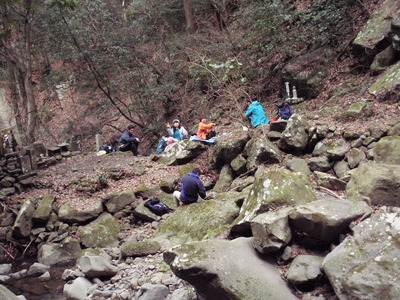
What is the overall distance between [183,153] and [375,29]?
798 cm

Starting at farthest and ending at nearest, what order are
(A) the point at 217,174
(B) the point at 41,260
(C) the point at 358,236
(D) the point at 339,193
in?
(A) the point at 217,174
(B) the point at 41,260
(D) the point at 339,193
(C) the point at 358,236

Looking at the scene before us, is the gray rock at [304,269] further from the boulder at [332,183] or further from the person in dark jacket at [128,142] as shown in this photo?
the person in dark jacket at [128,142]

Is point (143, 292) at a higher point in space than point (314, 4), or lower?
lower

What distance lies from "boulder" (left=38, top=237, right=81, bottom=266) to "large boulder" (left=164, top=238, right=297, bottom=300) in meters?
4.71

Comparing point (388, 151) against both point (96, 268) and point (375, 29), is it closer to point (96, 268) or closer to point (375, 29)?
point (96, 268)

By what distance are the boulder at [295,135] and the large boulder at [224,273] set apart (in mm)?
4988

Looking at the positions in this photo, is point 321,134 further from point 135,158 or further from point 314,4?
point 314,4

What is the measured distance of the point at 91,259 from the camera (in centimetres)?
595

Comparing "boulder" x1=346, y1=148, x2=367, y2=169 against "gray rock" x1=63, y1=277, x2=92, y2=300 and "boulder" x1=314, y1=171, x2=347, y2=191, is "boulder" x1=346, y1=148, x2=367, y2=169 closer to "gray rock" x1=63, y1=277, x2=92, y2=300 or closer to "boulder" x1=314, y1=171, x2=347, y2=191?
"boulder" x1=314, y1=171, x2=347, y2=191

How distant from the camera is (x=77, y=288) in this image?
5582 mm

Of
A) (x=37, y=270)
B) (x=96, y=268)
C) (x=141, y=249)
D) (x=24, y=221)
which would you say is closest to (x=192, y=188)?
(x=141, y=249)

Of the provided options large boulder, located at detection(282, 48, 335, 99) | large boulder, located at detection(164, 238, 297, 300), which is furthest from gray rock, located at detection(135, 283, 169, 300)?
large boulder, located at detection(282, 48, 335, 99)

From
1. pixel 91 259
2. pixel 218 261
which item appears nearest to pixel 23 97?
pixel 91 259

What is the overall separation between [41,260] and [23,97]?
11479 mm
